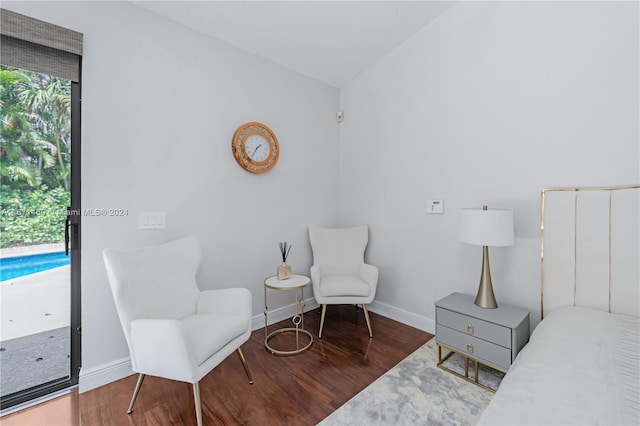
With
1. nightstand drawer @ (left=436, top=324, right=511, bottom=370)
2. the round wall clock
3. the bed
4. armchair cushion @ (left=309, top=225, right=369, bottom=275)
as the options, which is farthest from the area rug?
the round wall clock

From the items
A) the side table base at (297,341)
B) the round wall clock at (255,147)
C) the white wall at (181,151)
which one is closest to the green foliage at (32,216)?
the white wall at (181,151)

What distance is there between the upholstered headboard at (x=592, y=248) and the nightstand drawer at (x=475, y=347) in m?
0.44

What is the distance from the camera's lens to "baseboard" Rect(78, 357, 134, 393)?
1.82 m

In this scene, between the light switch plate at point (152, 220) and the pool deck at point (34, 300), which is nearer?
the pool deck at point (34, 300)

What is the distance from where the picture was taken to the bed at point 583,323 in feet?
2.82

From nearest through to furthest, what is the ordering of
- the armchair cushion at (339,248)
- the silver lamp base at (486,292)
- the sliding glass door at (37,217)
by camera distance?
the sliding glass door at (37,217)
the silver lamp base at (486,292)
the armchair cushion at (339,248)

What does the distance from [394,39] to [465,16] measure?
1.99ft

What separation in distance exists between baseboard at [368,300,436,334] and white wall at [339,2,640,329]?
14mm

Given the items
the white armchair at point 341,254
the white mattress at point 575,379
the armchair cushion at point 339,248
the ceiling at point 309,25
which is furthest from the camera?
the armchair cushion at point 339,248

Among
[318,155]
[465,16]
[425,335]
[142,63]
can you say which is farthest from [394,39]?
[425,335]

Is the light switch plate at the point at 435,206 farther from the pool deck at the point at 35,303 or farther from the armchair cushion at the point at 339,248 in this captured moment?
the pool deck at the point at 35,303

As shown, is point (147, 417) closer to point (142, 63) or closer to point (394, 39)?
point (142, 63)

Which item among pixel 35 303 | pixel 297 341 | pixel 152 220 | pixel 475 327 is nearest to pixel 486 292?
pixel 475 327

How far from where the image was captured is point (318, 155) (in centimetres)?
321
